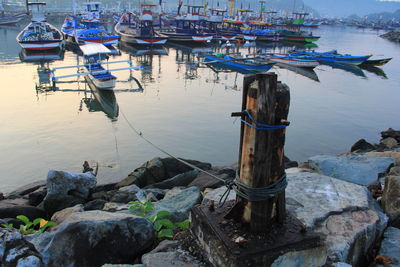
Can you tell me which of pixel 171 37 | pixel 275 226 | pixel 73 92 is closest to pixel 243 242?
pixel 275 226

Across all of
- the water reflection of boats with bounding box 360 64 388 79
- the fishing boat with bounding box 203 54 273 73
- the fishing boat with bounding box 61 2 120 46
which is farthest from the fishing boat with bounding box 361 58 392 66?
the fishing boat with bounding box 61 2 120 46

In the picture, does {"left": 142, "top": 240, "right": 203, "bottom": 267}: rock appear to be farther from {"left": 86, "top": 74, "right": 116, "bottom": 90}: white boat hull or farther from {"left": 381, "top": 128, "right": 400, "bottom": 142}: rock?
{"left": 86, "top": 74, "right": 116, "bottom": 90}: white boat hull

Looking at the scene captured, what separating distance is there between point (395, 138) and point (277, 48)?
43.4 meters

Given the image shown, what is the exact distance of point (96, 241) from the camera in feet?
12.2

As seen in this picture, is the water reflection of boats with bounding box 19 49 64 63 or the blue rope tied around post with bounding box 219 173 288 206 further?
the water reflection of boats with bounding box 19 49 64 63

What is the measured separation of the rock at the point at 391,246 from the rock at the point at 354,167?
8.25 ft

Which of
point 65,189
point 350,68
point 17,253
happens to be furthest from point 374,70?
point 17,253

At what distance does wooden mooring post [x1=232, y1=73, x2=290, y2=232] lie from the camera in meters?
2.67

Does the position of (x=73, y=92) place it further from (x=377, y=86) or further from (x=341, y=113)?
(x=377, y=86)

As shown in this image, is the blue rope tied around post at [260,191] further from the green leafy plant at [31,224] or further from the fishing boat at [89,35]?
the fishing boat at [89,35]

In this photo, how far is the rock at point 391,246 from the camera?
A: 3746mm

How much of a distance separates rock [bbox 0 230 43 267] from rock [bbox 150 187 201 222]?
207 centimetres

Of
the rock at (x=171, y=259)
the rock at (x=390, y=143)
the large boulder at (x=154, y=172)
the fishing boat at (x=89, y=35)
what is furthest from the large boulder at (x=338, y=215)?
the fishing boat at (x=89, y=35)

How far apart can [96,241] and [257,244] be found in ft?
6.41
